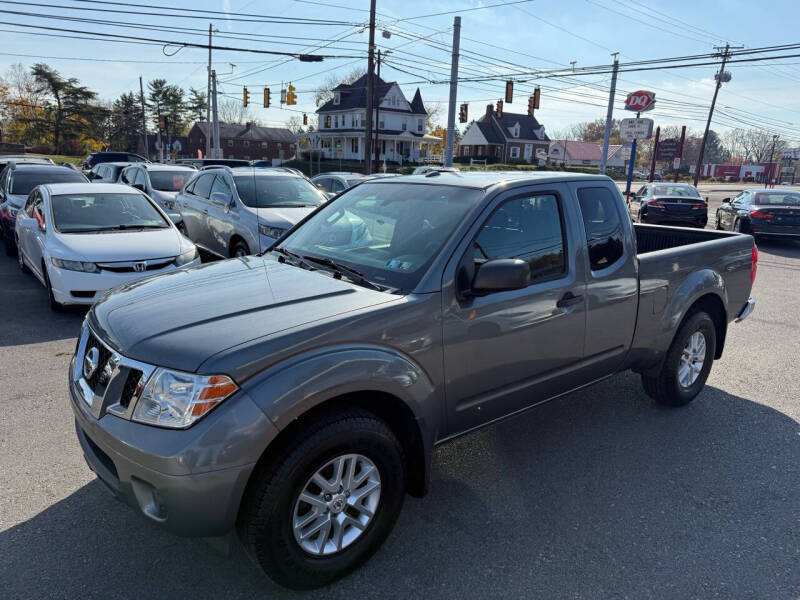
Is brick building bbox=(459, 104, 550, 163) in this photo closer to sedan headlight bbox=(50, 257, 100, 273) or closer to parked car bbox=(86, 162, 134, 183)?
parked car bbox=(86, 162, 134, 183)

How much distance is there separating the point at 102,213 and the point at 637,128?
2396 cm

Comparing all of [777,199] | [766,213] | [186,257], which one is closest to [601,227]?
[186,257]

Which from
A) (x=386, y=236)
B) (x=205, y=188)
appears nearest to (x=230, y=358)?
(x=386, y=236)

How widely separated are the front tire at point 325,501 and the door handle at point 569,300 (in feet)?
4.51

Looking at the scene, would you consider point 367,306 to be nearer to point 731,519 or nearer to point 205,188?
point 731,519

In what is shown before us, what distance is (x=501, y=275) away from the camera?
2795 mm

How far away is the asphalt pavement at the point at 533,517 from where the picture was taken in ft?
8.64

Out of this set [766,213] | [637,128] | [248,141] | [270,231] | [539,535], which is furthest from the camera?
[248,141]

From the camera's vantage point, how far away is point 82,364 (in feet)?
9.36

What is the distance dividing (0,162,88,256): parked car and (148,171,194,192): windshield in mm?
1721

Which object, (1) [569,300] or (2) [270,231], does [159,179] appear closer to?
(2) [270,231]

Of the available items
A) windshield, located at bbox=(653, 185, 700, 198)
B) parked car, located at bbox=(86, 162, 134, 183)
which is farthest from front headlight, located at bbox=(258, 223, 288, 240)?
windshield, located at bbox=(653, 185, 700, 198)

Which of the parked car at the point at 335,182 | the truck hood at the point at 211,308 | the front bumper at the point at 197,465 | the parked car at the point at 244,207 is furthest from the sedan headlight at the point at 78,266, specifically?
the parked car at the point at 335,182

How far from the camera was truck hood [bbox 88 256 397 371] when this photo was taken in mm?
2369
